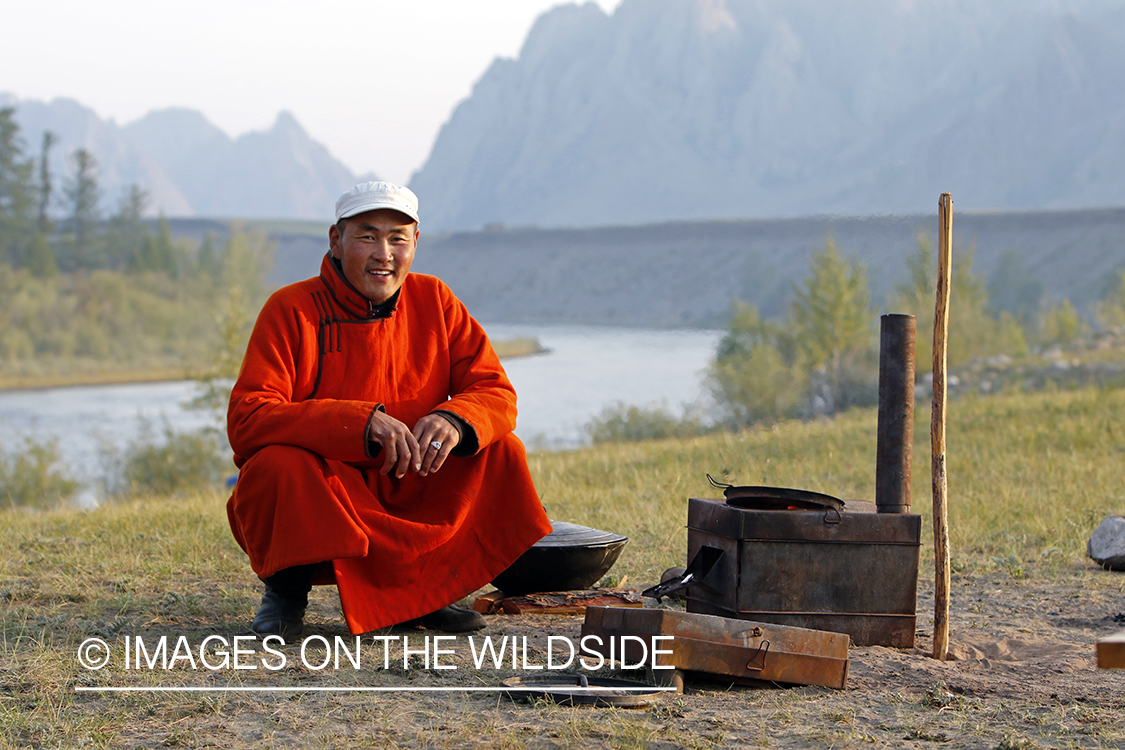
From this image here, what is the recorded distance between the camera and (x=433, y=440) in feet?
11.2

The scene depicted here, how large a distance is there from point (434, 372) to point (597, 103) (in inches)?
7570

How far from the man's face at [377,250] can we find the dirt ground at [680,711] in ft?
4.00

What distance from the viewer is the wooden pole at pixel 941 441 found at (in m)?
3.63

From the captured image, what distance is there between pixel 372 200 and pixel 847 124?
17854cm

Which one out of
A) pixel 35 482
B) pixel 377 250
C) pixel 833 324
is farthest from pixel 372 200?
pixel 833 324

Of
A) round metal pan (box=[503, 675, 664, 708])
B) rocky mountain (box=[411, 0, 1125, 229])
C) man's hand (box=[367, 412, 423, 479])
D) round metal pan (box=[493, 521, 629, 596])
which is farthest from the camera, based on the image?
rocky mountain (box=[411, 0, 1125, 229])

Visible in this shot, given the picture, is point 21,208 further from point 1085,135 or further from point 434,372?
point 1085,135

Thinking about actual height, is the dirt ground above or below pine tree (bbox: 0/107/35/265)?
below

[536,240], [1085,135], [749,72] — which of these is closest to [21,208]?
[536,240]

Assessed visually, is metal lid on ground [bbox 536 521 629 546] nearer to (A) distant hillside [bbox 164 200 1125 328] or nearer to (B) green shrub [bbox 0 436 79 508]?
(B) green shrub [bbox 0 436 79 508]

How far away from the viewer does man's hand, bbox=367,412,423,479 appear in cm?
336

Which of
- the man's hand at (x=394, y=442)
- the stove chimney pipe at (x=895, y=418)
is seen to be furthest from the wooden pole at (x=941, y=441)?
the man's hand at (x=394, y=442)

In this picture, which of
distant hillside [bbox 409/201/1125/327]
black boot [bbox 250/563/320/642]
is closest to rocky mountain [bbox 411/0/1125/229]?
distant hillside [bbox 409/201/1125/327]

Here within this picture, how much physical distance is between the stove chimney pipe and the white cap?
171 cm
